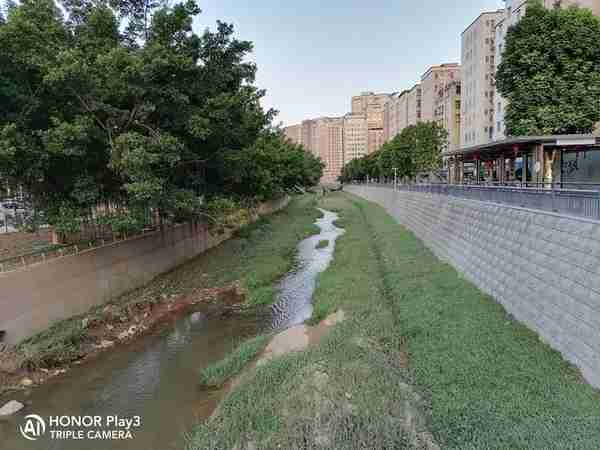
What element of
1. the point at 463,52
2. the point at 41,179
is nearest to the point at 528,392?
the point at 41,179

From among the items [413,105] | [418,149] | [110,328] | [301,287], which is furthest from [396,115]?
[110,328]

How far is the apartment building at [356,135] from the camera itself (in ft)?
494

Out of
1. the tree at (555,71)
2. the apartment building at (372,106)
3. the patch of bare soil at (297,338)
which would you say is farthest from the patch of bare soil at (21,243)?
the apartment building at (372,106)

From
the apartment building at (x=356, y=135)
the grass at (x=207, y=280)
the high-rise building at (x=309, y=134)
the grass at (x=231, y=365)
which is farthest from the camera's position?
the high-rise building at (x=309, y=134)

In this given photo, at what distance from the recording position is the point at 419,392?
7449 mm

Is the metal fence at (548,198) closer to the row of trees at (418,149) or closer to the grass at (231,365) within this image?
the grass at (231,365)

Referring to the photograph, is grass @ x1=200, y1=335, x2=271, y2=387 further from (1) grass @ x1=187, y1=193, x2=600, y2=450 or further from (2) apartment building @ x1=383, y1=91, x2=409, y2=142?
(2) apartment building @ x1=383, y1=91, x2=409, y2=142

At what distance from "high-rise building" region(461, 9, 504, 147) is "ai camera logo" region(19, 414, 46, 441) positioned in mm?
49973

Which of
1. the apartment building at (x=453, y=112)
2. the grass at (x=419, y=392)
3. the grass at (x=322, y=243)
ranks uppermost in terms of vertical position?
the apartment building at (x=453, y=112)

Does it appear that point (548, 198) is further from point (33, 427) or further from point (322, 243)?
point (322, 243)

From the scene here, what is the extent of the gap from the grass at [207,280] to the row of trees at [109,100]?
293 centimetres

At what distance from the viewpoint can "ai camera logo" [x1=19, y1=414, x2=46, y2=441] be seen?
24.0 ft

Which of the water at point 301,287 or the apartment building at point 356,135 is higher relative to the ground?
the apartment building at point 356,135

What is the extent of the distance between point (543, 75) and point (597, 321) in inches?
761
